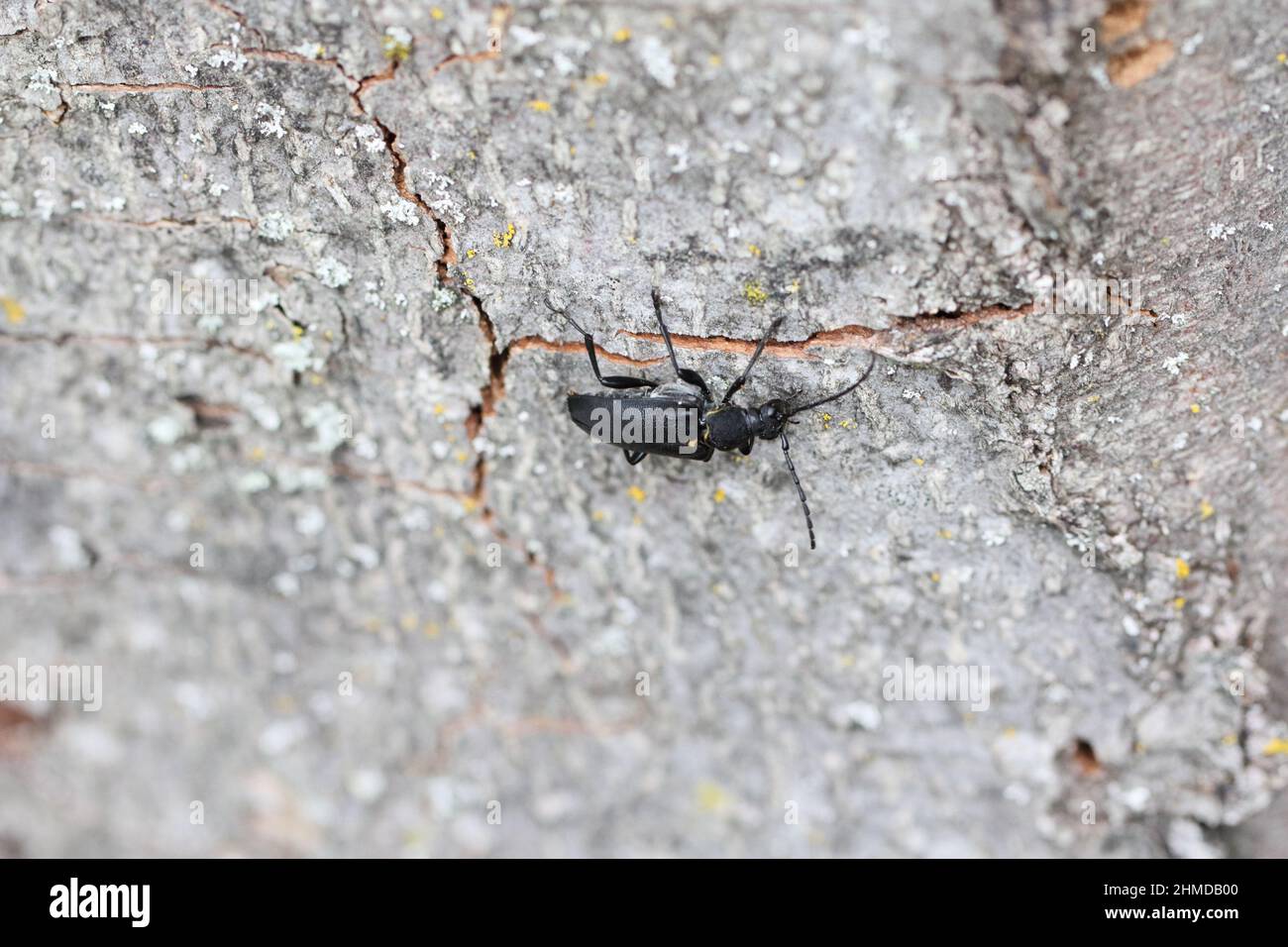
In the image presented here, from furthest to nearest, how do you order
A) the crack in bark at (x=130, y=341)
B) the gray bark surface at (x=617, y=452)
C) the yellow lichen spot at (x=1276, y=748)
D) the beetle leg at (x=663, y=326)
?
the beetle leg at (x=663, y=326)
the crack in bark at (x=130, y=341)
the yellow lichen spot at (x=1276, y=748)
the gray bark surface at (x=617, y=452)

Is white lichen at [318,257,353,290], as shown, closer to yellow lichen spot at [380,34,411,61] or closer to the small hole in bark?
yellow lichen spot at [380,34,411,61]

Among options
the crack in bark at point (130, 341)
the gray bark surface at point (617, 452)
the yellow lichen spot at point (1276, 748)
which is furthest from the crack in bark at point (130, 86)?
the yellow lichen spot at point (1276, 748)

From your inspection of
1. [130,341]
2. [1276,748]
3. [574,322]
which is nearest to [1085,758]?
[1276,748]

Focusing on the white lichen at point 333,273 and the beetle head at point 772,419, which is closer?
the white lichen at point 333,273

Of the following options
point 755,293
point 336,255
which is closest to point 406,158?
point 336,255

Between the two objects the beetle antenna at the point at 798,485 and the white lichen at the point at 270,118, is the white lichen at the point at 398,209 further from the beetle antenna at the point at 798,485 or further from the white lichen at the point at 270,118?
the beetle antenna at the point at 798,485

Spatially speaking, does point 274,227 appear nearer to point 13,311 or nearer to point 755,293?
point 13,311
